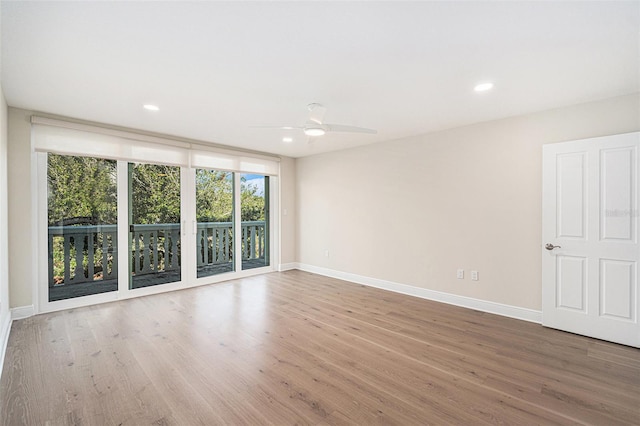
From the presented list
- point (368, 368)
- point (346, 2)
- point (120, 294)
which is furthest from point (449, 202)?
point (120, 294)

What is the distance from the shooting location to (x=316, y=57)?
2281 millimetres

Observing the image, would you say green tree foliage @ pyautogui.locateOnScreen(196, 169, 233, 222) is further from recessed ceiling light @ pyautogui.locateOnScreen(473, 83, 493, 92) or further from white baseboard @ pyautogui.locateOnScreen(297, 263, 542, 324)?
recessed ceiling light @ pyautogui.locateOnScreen(473, 83, 493, 92)

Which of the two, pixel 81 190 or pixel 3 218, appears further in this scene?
pixel 81 190

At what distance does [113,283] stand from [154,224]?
3.35ft

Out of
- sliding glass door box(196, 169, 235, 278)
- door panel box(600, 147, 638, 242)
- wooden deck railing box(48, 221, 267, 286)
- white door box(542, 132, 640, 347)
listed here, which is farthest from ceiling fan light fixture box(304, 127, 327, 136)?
wooden deck railing box(48, 221, 267, 286)

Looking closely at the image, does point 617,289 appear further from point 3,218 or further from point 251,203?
point 3,218

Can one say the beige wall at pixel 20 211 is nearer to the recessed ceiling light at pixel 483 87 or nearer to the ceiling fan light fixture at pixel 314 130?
the ceiling fan light fixture at pixel 314 130

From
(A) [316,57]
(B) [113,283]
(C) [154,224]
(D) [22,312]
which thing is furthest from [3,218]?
(A) [316,57]

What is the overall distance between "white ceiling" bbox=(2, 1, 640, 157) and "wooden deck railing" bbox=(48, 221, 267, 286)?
66.7 inches

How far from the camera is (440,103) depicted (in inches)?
127

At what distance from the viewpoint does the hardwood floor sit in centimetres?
192

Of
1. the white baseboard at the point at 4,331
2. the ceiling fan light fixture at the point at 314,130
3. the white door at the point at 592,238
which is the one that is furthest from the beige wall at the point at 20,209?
the white door at the point at 592,238

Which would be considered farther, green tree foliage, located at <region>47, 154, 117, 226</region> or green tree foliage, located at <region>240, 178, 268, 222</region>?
green tree foliage, located at <region>240, 178, 268, 222</region>

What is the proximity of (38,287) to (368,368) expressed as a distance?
4.15 meters
